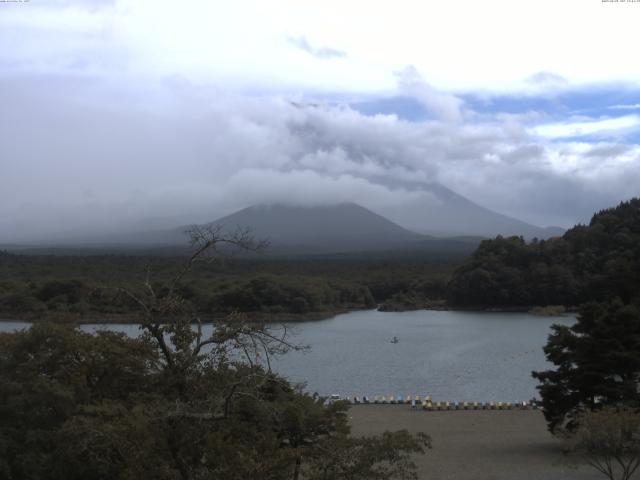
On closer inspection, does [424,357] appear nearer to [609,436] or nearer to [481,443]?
[481,443]

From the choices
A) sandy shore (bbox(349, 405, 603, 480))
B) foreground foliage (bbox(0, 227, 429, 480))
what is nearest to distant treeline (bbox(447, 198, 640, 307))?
sandy shore (bbox(349, 405, 603, 480))

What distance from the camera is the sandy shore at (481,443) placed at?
33.3 ft

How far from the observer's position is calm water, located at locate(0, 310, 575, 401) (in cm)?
1984

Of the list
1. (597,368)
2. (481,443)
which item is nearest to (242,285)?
(481,443)

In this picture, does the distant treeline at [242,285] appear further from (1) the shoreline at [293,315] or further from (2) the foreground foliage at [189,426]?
(2) the foreground foliage at [189,426]

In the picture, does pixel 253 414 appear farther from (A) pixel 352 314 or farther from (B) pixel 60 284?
(A) pixel 352 314

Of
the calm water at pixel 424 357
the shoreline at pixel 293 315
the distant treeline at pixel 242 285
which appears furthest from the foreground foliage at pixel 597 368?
the shoreline at pixel 293 315

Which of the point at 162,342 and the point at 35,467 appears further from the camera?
the point at 35,467

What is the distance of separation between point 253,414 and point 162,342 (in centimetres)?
111

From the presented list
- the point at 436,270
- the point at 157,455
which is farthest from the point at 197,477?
the point at 436,270

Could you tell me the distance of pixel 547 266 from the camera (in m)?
47.3

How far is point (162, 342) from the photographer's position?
4641mm

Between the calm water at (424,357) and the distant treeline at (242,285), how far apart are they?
2.35 metres

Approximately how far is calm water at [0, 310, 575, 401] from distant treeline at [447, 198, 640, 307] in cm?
528
